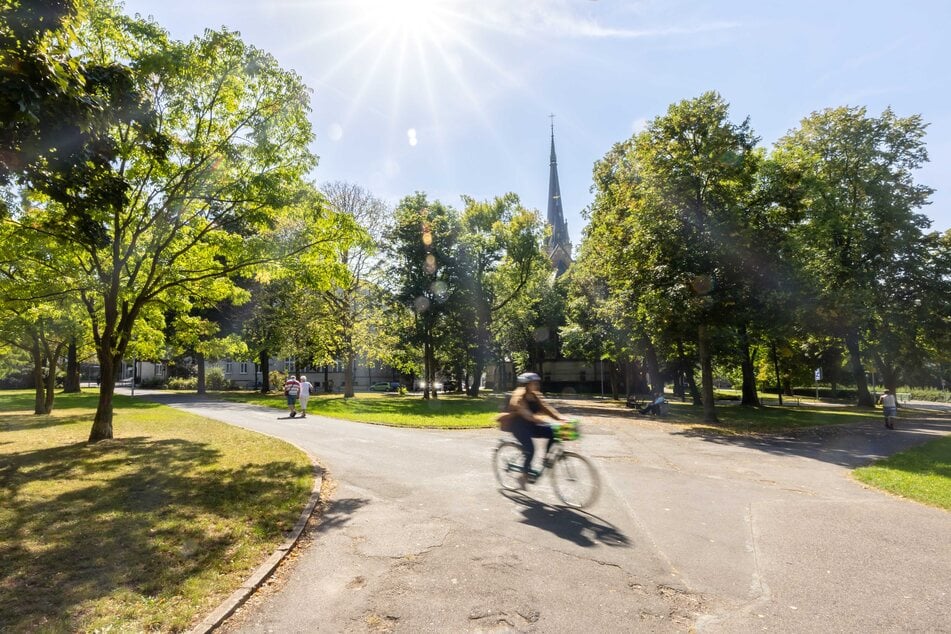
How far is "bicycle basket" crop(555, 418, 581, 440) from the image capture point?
7.47 meters

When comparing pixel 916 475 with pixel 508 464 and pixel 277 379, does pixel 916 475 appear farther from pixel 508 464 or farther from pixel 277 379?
pixel 277 379

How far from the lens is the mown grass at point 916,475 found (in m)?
8.31

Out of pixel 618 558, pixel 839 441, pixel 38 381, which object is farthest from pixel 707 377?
pixel 38 381

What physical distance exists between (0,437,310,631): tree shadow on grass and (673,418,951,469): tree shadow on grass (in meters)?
12.4

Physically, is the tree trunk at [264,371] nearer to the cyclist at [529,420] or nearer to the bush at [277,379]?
the bush at [277,379]

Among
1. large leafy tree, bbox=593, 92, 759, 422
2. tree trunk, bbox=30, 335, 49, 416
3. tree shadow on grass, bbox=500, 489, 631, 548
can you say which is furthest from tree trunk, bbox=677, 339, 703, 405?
tree trunk, bbox=30, 335, 49, 416

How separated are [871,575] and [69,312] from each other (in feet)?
73.9

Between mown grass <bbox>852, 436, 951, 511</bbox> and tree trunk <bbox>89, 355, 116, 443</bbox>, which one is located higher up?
tree trunk <bbox>89, 355, 116, 443</bbox>

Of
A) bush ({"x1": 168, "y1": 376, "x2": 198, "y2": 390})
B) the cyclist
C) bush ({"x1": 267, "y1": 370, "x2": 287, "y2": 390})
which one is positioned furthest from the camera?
bush ({"x1": 168, "y1": 376, "x2": 198, "y2": 390})

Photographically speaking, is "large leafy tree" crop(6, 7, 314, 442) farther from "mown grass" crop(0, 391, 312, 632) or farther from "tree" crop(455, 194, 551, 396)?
"tree" crop(455, 194, 551, 396)

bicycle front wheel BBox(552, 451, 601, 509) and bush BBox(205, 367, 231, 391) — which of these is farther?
bush BBox(205, 367, 231, 391)

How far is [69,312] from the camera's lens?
17.6 metres

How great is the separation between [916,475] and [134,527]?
13604 mm

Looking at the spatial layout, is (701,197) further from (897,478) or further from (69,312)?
(69,312)
